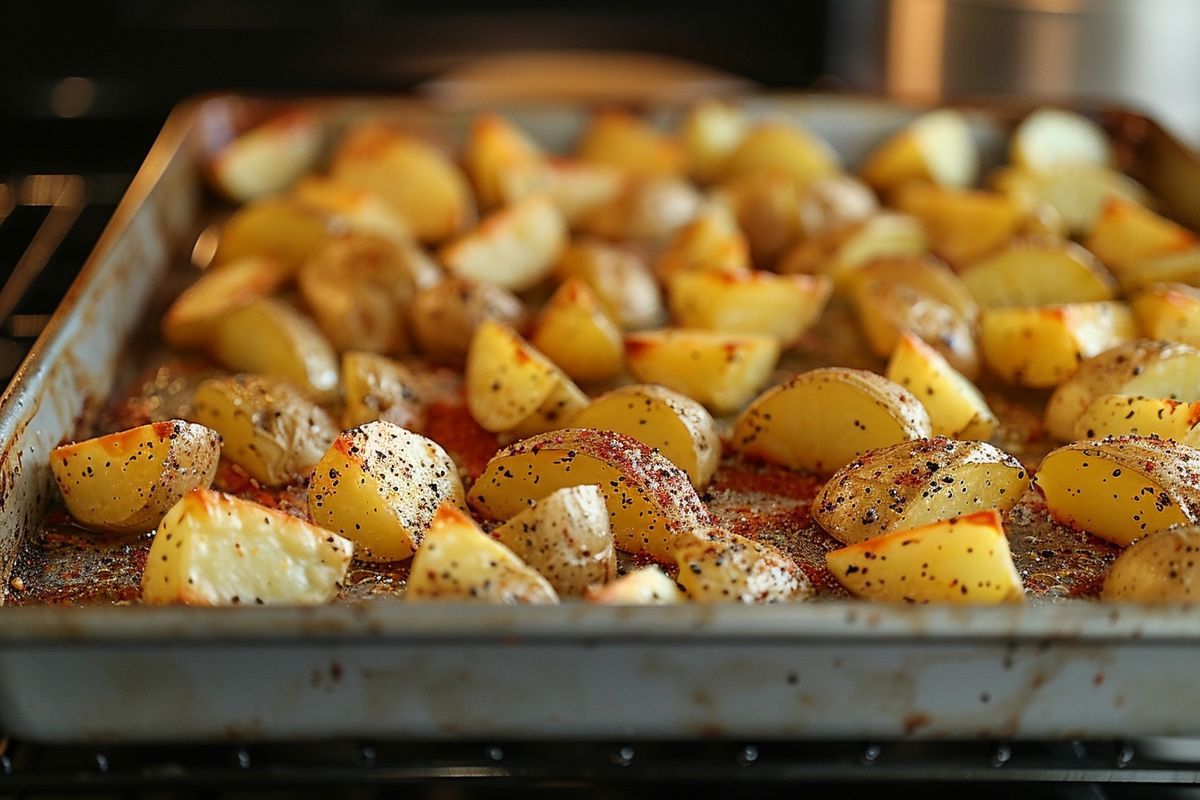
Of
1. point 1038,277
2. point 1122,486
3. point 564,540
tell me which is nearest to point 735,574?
point 564,540

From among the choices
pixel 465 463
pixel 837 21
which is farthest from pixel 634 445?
pixel 837 21

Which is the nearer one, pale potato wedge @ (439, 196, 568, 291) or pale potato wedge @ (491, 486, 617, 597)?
pale potato wedge @ (491, 486, 617, 597)

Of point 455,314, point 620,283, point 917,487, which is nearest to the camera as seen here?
point 917,487

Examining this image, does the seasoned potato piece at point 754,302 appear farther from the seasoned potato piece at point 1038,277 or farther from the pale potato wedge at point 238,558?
the pale potato wedge at point 238,558

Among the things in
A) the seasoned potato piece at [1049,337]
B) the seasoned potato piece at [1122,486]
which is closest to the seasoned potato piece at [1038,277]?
the seasoned potato piece at [1049,337]

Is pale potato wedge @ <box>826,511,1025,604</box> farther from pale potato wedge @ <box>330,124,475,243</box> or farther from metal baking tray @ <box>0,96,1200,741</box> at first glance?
pale potato wedge @ <box>330,124,475,243</box>

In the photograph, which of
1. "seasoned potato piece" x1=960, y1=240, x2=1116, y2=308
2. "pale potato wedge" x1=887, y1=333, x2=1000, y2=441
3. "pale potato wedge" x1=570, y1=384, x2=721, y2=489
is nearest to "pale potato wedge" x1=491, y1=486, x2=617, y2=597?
"pale potato wedge" x1=570, y1=384, x2=721, y2=489

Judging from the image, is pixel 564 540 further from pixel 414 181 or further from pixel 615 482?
pixel 414 181
